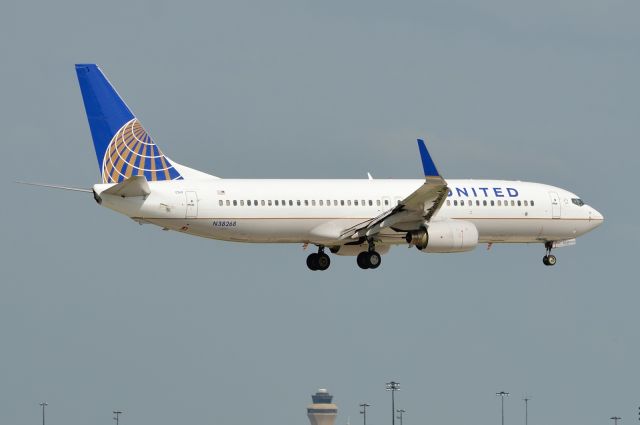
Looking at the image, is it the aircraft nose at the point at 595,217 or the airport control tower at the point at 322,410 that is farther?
the airport control tower at the point at 322,410

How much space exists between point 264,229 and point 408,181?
8.48 meters

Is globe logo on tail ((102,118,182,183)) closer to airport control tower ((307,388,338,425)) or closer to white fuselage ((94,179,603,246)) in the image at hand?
white fuselage ((94,179,603,246))

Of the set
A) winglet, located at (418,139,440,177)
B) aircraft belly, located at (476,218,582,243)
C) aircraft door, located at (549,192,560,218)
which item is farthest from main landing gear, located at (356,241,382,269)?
aircraft door, located at (549,192,560,218)

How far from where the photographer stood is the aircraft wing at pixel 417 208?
6738 centimetres

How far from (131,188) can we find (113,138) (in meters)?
3.71

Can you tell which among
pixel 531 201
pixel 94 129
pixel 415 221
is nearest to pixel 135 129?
pixel 94 129

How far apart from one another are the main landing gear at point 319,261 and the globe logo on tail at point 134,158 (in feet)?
28.1

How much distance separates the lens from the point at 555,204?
7725 centimetres

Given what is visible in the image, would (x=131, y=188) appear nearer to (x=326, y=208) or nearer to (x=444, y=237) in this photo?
(x=326, y=208)

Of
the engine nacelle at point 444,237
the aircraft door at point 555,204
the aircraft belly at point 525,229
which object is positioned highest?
the aircraft door at point 555,204

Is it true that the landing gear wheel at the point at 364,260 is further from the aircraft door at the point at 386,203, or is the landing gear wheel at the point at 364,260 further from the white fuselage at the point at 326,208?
the aircraft door at the point at 386,203

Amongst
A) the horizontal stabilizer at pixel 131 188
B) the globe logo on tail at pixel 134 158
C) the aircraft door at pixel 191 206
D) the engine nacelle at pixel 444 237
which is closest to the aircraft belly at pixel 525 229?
the engine nacelle at pixel 444 237

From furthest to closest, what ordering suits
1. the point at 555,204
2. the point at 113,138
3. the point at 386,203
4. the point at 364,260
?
the point at 555,204, the point at 364,260, the point at 386,203, the point at 113,138

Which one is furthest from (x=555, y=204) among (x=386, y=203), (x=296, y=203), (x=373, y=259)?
(x=296, y=203)
